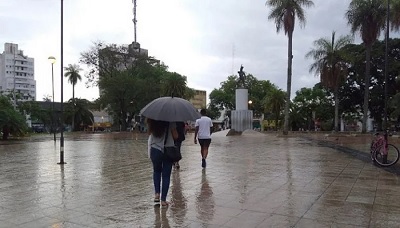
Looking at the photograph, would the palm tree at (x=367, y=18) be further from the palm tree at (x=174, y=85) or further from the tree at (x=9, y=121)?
the tree at (x=9, y=121)

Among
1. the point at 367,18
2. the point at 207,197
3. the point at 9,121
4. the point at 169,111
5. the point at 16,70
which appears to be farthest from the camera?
the point at 16,70

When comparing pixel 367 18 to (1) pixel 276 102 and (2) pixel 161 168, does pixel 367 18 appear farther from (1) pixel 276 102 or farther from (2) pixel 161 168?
(2) pixel 161 168

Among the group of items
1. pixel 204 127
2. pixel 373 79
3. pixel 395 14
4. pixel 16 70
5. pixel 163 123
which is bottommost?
pixel 204 127

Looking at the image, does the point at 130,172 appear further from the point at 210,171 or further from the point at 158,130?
the point at 158,130

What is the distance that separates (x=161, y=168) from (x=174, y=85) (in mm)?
45672

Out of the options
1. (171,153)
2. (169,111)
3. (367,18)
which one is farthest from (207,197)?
(367,18)

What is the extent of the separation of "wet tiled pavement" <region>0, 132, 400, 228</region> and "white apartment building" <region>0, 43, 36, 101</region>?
10569 centimetres

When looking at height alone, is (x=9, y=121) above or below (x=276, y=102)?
below

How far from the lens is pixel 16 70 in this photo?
367ft

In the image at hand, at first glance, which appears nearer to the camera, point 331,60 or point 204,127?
point 204,127

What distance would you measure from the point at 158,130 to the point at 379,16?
3022 cm

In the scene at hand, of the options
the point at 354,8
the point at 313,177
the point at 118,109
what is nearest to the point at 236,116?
the point at 354,8

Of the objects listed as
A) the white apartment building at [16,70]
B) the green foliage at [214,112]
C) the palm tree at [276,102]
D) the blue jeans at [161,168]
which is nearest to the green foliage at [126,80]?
the palm tree at [276,102]

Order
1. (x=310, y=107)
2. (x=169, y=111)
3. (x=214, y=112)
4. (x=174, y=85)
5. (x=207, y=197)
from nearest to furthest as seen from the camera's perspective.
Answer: (x=169, y=111), (x=207, y=197), (x=174, y=85), (x=310, y=107), (x=214, y=112)
